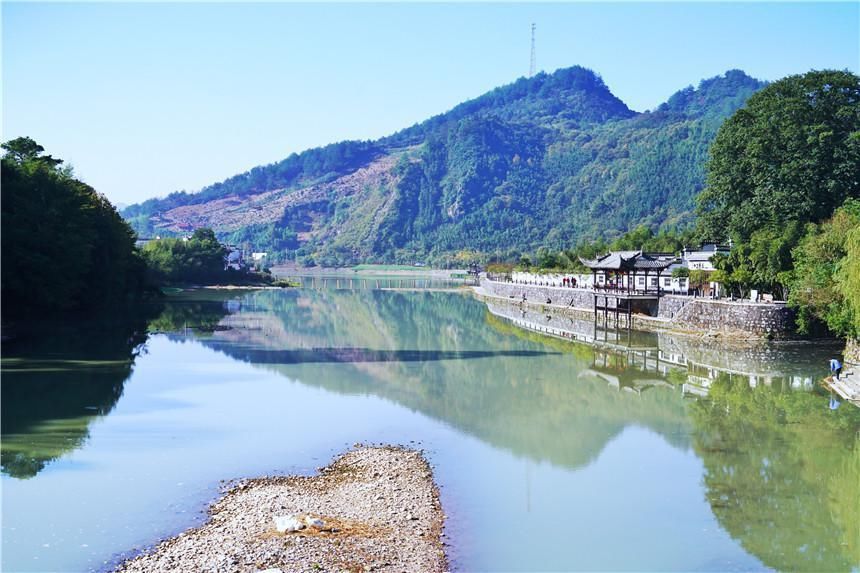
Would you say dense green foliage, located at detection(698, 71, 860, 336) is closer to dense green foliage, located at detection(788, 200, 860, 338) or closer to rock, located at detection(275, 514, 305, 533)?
dense green foliage, located at detection(788, 200, 860, 338)

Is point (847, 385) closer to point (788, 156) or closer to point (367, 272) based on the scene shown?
point (788, 156)

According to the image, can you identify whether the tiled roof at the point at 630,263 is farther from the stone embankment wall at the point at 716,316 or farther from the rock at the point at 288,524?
the rock at the point at 288,524

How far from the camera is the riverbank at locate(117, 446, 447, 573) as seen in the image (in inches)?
399

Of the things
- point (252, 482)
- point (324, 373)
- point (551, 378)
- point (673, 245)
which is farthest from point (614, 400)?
point (673, 245)

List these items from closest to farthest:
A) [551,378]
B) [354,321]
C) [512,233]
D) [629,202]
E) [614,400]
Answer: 1. [614,400]
2. [551,378]
3. [354,321]
4. [629,202]
5. [512,233]

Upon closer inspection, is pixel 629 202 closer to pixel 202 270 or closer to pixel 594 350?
pixel 202 270

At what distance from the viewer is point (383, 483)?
45.6 ft

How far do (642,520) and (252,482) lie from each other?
6.82 meters

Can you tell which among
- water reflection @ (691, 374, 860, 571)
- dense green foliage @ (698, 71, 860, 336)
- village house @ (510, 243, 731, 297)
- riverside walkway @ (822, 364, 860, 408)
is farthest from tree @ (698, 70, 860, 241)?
water reflection @ (691, 374, 860, 571)

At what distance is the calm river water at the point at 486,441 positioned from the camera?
38.4 ft

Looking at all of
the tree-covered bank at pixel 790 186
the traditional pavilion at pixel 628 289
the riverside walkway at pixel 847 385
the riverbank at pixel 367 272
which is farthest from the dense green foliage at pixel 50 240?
the riverbank at pixel 367 272

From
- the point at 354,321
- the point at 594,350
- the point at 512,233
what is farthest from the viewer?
the point at 512,233

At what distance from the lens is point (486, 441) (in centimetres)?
1786

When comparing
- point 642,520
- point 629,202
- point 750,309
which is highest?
point 629,202
